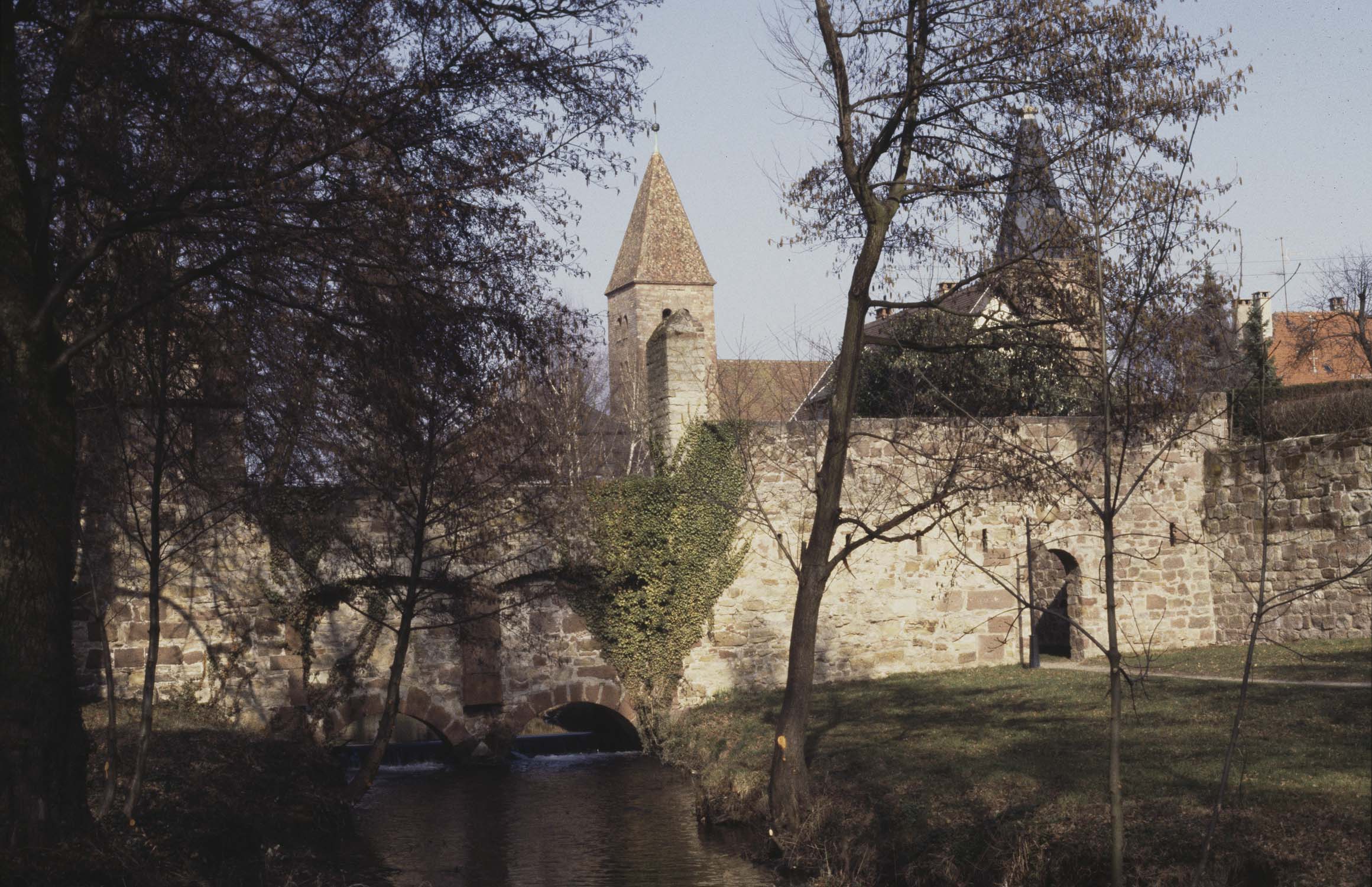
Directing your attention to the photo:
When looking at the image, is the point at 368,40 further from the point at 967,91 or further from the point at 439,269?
the point at 967,91

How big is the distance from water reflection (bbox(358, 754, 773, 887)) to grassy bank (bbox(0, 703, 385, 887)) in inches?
19.3

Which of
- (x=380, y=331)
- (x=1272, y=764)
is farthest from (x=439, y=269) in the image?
(x=1272, y=764)

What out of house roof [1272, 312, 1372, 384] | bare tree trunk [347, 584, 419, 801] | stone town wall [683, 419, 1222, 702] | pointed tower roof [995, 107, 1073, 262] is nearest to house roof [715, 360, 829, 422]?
house roof [1272, 312, 1372, 384]

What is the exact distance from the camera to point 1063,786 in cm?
829

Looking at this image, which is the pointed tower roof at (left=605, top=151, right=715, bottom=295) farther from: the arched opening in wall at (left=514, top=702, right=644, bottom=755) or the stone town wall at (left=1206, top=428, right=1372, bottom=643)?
the stone town wall at (left=1206, top=428, right=1372, bottom=643)

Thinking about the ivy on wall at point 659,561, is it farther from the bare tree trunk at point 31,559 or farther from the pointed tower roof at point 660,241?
the pointed tower roof at point 660,241

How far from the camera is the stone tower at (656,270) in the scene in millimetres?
46969

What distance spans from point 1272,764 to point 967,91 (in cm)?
484

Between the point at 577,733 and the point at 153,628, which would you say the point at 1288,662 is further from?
the point at 153,628

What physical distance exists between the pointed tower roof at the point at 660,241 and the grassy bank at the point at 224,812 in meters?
35.7

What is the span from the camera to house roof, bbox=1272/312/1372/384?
31125 mm

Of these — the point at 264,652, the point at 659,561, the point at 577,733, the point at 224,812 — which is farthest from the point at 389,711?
the point at 577,733

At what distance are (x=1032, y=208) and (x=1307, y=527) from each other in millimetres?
8095

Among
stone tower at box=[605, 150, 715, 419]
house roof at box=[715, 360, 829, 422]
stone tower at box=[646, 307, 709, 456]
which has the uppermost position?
stone tower at box=[605, 150, 715, 419]
